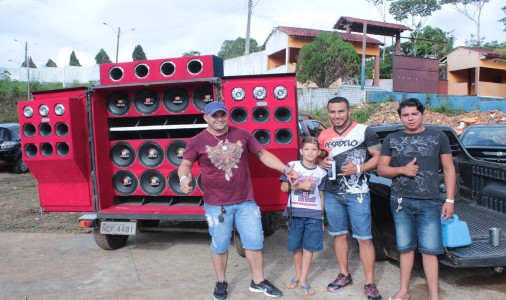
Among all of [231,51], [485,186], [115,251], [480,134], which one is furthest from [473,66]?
[231,51]

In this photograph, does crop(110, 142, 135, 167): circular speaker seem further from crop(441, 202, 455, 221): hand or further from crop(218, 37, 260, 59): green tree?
crop(218, 37, 260, 59): green tree

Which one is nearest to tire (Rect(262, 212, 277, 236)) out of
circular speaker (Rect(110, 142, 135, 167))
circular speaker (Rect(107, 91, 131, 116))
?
circular speaker (Rect(110, 142, 135, 167))

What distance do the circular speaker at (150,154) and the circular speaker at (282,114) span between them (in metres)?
1.48

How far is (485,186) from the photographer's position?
464 cm

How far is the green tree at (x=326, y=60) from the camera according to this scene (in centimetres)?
2144

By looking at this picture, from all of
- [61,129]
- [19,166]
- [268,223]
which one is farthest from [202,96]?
[19,166]

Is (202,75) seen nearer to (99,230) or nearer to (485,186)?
(99,230)

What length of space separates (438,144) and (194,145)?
6.40 ft

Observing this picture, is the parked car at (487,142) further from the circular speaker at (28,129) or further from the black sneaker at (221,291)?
the circular speaker at (28,129)

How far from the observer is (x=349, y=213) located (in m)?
3.65

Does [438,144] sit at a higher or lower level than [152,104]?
lower

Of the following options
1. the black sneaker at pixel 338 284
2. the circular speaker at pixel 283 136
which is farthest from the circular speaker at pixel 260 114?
the black sneaker at pixel 338 284

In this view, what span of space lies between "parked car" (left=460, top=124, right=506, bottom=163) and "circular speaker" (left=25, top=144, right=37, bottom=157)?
5.66 meters

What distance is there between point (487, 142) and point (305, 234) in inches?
152
